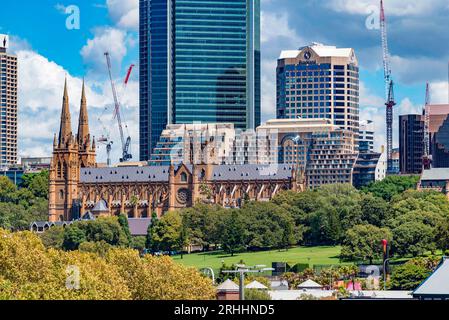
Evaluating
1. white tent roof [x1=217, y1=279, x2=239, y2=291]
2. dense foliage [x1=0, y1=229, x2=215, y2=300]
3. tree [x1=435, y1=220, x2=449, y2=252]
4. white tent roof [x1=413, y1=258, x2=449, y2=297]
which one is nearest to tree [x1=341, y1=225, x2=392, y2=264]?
tree [x1=435, y1=220, x2=449, y2=252]

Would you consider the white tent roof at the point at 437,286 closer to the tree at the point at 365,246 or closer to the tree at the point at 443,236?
the tree at the point at 443,236

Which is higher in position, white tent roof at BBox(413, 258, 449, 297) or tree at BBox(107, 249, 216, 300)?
white tent roof at BBox(413, 258, 449, 297)

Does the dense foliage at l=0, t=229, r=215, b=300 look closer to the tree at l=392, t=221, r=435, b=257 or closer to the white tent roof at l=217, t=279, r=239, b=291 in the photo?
the white tent roof at l=217, t=279, r=239, b=291

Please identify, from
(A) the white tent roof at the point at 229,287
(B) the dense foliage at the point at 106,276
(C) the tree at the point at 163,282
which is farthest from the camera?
(C) the tree at the point at 163,282

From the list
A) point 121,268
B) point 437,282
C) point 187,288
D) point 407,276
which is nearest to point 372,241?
point 407,276

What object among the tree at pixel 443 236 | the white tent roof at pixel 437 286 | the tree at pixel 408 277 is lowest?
the tree at pixel 408 277

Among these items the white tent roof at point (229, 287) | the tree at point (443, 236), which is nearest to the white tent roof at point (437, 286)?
the white tent roof at point (229, 287)

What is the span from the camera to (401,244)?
19375 centimetres

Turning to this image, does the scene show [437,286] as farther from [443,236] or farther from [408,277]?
[443,236]
